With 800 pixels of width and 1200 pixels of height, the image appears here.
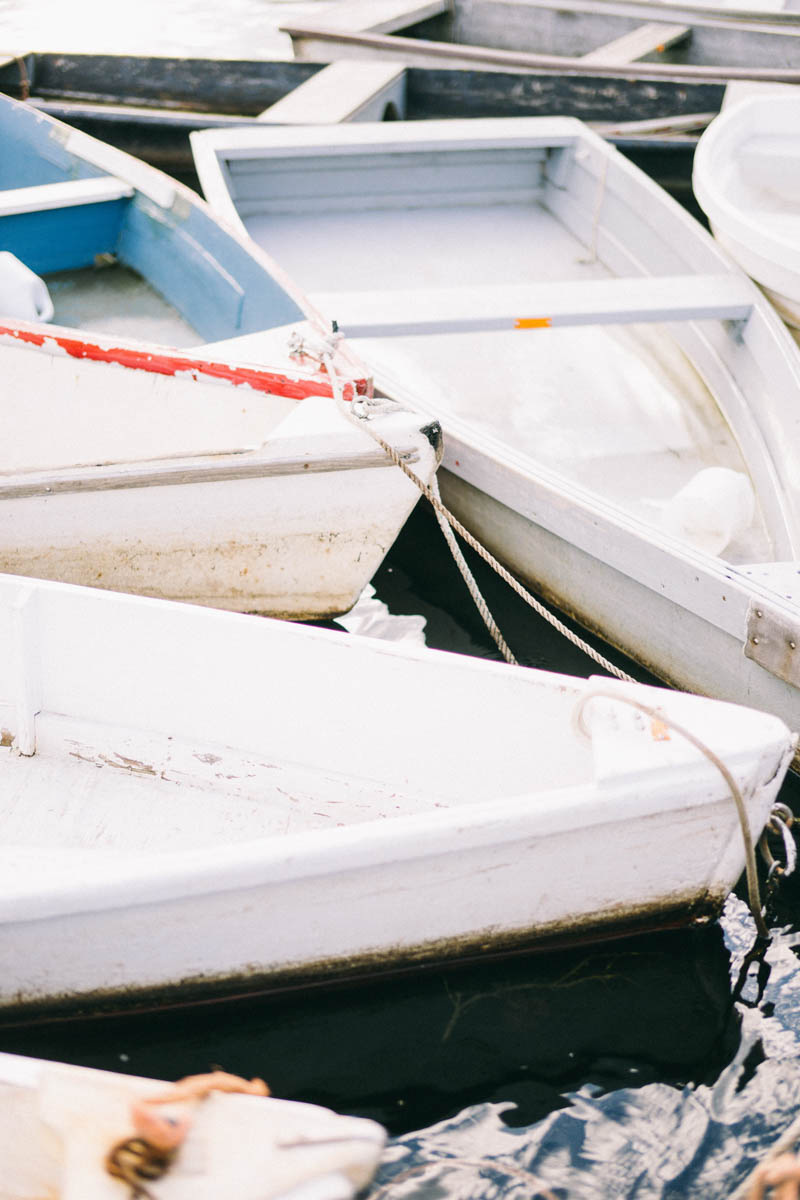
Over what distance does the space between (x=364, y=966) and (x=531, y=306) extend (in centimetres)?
259

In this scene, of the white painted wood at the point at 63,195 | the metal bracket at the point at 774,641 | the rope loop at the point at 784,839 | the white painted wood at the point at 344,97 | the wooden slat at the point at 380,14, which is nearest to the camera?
the rope loop at the point at 784,839

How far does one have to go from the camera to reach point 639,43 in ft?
22.3

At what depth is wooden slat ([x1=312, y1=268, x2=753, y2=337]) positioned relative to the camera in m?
4.02

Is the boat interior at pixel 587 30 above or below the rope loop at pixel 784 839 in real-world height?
above

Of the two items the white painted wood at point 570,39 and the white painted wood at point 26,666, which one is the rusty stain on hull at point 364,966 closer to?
the white painted wood at point 26,666

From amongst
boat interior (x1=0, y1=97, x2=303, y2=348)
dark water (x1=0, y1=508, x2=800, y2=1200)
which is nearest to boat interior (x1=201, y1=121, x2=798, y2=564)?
boat interior (x1=0, y1=97, x2=303, y2=348)

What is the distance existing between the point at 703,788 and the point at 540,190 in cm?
455

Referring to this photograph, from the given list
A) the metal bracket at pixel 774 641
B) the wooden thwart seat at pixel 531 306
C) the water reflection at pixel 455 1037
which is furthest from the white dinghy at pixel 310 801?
the wooden thwart seat at pixel 531 306

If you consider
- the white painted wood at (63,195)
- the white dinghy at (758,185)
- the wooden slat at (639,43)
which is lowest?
the white painted wood at (63,195)

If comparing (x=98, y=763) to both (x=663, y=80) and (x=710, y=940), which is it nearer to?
(x=710, y=940)

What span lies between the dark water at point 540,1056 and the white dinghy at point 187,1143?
0.77 metres

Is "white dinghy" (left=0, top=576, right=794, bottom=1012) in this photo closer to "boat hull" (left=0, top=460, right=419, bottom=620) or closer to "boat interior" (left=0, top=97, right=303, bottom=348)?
"boat hull" (left=0, top=460, right=419, bottom=620)

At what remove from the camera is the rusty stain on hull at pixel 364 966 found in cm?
236

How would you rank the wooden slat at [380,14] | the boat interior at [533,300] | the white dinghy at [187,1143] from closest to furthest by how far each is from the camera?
the white dinghy at [187,1143]
the boat interior at [533,300]
the wooden slat at [380,14]
